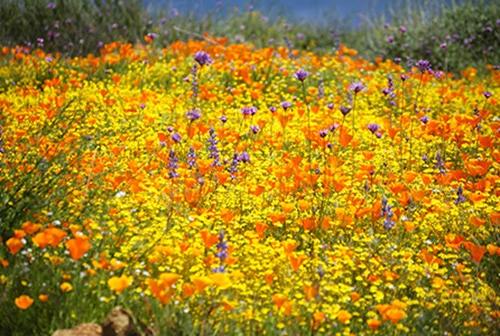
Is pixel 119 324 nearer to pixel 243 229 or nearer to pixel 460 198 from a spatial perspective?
pixel 243 229

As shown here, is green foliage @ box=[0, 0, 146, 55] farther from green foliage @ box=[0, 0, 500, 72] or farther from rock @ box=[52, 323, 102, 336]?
rock @ box=[52, 323, 102, 336]

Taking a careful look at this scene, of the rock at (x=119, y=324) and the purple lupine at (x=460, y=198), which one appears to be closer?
the rock at (x=119, y=324)

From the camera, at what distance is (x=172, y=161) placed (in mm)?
4551

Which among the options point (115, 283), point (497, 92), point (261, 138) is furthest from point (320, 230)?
point (497, 92)

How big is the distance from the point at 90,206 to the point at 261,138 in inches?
115

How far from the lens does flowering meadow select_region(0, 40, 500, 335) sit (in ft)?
10.2

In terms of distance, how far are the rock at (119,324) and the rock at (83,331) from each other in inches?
1.2

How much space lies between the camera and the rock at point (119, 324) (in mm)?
2809

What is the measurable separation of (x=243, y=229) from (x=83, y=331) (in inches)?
68.5

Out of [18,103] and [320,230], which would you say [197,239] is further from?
[18,103]

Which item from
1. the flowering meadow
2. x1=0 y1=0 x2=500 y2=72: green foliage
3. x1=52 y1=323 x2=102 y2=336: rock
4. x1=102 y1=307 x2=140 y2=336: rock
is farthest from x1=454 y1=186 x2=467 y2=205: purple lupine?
x1=0 y1=0 x2=500 y2=72: green foliage

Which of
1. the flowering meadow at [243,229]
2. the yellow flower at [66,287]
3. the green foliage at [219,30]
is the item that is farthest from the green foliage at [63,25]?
the yellow flower at [66,287]

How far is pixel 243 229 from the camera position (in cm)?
437

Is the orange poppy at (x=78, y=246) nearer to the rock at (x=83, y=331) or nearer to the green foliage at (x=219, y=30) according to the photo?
the rock at (x=83, y=331)
